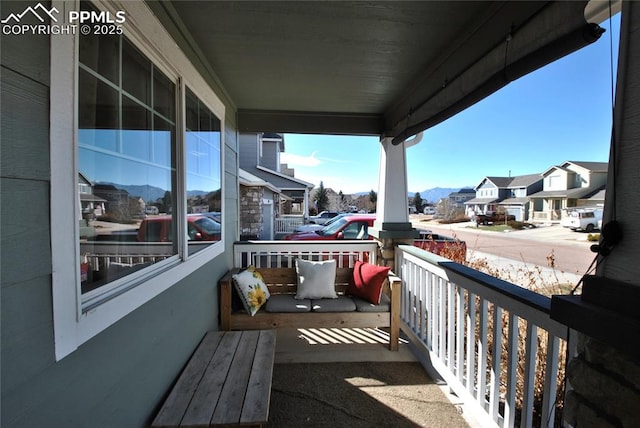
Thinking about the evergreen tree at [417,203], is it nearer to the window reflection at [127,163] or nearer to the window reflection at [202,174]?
the window reflection at [202,174]

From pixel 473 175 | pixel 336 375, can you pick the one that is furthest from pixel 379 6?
pixel 473 175

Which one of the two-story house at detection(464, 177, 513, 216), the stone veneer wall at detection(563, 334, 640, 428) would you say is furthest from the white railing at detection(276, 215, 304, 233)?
the two-story house at detection(464, 177, 513, 216)

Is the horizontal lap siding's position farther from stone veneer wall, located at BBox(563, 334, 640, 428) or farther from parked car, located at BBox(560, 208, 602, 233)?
parked car, located at BBox(560, 208, 602, 233)

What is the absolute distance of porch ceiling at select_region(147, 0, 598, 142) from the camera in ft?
4.64

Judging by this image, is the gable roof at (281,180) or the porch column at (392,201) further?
the gable roof at (281,180)

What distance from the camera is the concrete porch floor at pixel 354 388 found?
1838 millimetres

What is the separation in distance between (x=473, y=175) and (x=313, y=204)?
15386mm

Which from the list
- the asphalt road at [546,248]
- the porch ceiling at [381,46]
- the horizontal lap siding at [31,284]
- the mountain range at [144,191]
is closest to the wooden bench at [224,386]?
the horizontal lap siding at [31,284]

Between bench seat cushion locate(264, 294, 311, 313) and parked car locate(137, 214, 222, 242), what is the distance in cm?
81

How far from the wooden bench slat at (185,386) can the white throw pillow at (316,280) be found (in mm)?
935

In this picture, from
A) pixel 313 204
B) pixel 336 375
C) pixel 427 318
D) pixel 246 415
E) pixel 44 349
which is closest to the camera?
pixel 44 349

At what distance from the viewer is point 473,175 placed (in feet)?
74.9

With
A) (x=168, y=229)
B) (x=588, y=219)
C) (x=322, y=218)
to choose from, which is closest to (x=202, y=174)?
(x=168, y=229)

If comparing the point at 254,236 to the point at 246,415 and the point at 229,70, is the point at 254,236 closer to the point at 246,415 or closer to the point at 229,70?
the point at 229,70
